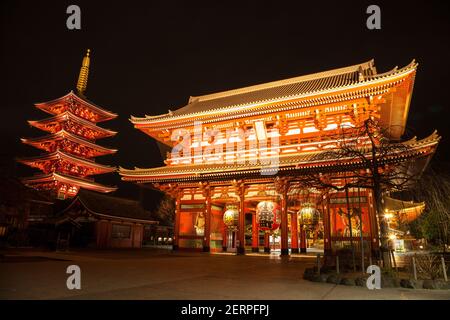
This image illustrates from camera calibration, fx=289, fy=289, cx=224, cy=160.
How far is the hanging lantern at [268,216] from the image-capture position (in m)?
19.1

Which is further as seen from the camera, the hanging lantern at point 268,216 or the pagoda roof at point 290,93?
the pagoda roof at point 290,93

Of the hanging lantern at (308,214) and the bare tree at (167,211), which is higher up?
the bare tree at (167,211)

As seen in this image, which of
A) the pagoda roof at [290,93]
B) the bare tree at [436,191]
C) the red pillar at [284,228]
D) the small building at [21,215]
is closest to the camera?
the bare tree at [436,191]

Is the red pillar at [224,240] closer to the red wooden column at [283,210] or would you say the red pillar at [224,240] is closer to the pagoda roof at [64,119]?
the red wooden column at [283,210]

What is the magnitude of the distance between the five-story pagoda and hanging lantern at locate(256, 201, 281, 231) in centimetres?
2920

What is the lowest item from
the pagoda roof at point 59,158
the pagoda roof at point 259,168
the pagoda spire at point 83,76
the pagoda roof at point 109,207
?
the pagoda roof at point 109,207

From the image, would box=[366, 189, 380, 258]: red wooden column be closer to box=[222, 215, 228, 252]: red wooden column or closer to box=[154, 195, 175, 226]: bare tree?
box=[222, 215, 228, 252]: red wooden column

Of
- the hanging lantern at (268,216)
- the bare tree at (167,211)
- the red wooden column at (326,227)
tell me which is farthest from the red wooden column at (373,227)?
the bare tree at (167,211)

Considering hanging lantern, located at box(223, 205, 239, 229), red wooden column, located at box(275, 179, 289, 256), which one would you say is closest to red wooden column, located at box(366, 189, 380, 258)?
red wooden column, located at box(275, 179, 289, 256)

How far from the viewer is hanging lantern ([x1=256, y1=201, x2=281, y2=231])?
62.7ft

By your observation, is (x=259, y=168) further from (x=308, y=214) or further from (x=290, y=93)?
(x=290, y=93)

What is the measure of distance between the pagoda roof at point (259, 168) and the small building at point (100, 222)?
6520 mm

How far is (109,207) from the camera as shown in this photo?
30594 mm
